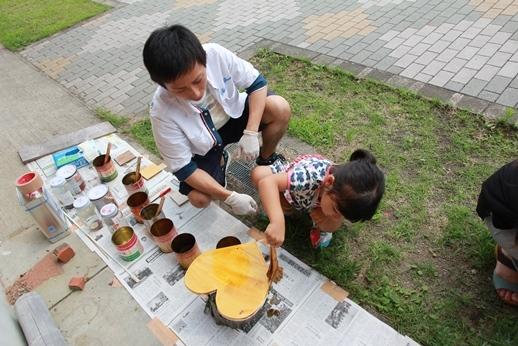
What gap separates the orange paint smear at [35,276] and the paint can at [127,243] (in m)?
0.40

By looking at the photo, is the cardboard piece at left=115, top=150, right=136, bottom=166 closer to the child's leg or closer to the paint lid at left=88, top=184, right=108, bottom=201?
the paint lid at left=88, top=184, right=108, bottom=201

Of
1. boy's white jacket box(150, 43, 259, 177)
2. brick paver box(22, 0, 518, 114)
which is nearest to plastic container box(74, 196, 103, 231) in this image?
boy's white jacket box(150, 43, 259, 177)

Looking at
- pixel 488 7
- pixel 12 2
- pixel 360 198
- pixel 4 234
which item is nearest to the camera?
pixel 360 198

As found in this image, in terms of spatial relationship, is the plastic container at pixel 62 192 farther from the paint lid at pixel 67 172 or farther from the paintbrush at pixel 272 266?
the paintbrush at pixel 272 266

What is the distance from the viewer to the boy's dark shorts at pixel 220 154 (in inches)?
86.8

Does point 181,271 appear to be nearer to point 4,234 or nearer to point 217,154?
point 217,154

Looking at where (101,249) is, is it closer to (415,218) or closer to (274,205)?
(274,205)

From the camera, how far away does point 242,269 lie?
177 centimetres

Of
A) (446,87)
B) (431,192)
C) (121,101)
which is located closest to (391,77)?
(446,87)

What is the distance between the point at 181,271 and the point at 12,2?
711cm

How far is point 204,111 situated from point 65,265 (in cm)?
128

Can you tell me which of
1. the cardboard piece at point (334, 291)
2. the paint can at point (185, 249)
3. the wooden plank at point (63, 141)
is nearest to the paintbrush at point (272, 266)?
the cardboard piece at point (334, 291)

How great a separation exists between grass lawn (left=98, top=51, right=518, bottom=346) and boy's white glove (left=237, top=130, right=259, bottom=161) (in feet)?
1.58

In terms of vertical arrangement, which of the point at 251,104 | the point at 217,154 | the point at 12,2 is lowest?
the point at 12,2
